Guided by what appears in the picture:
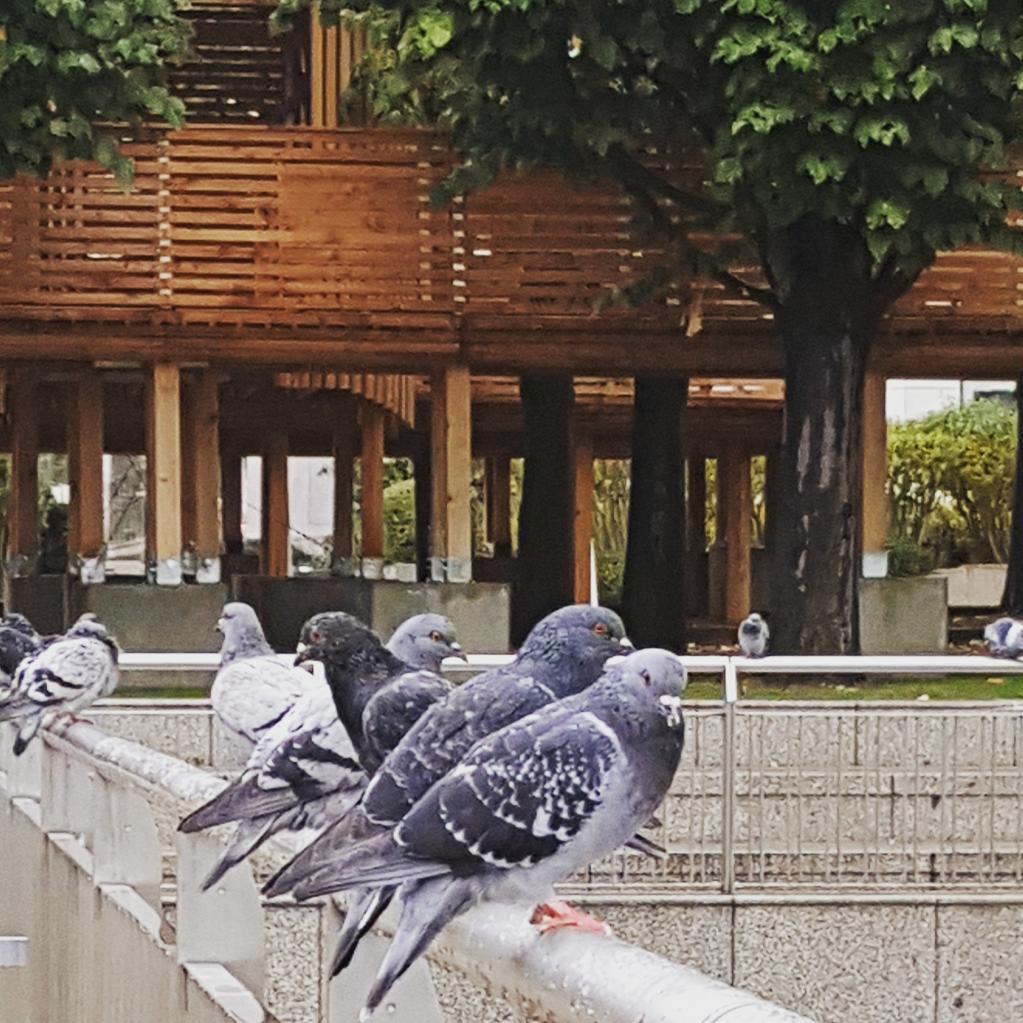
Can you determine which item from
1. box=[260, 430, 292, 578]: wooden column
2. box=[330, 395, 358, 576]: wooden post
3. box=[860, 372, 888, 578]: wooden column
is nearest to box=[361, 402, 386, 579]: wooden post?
box=[330, 395, 358, 576]: wooden post

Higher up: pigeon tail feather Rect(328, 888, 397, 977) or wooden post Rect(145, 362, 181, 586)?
wooden post Rect(145, 362, 181, 586)

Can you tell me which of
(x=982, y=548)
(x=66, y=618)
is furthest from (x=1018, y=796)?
(x=982, y=548)

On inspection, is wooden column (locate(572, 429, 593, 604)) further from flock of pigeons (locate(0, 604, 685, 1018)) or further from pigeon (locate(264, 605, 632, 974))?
pigeon (locate(264, 605, 632, 974))

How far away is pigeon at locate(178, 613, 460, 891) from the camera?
7513 mm

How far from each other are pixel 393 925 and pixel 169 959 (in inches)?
82.4

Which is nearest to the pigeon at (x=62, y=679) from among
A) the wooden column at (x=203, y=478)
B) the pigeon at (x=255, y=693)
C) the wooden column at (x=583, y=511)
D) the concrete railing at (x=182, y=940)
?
Answer: the concrete railing at (x=182, y=940)

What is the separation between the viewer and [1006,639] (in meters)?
25.8

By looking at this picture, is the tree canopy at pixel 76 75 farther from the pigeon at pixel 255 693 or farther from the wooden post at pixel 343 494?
the pigeon at pixel 255 693

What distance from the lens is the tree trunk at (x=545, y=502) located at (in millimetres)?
34781

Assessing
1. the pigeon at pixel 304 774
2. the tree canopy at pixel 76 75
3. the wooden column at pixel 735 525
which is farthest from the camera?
the wooden column at pixel 735 525

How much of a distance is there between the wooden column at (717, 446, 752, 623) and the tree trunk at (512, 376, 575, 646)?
10.8 metres

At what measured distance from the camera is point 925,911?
16.7 m

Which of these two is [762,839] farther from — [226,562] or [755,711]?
[226,562]

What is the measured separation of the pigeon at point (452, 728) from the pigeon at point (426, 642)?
85.9 inches
